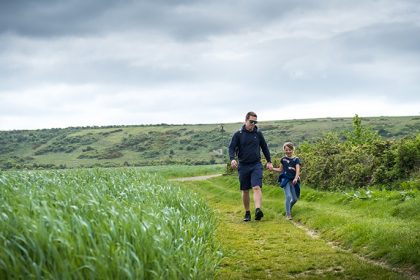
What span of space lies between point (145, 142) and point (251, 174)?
377ft

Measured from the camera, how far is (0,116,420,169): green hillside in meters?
105

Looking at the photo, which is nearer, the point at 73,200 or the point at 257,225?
the point at 73,200

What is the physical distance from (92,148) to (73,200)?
119735 mm

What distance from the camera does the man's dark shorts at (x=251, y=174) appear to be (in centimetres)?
1348

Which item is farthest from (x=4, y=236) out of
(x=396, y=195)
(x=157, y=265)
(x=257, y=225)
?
(x=396, y=195)

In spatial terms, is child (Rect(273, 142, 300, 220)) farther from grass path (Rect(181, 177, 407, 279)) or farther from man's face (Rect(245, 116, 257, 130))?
man's face (Rect(245, 116, 257, 130))

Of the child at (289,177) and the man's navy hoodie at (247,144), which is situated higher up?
the man's navy hoodie at (247,144)

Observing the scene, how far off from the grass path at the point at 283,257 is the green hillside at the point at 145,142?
83396 mm

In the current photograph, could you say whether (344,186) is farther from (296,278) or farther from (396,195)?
(296,278)

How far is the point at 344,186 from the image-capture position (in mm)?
17906

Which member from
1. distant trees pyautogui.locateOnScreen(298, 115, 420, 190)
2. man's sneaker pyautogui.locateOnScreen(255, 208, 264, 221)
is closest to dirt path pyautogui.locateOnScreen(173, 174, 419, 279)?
man's sneaker pyautogui.locateOnScreen(255, 208, 264, 221)

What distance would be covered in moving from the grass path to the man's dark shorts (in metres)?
1.21

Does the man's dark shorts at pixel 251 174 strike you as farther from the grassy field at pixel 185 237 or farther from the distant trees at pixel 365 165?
the distant trees at pixel 365 165

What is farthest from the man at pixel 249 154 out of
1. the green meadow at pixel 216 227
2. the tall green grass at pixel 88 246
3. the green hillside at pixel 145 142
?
the green hillside at pixel 145 142
